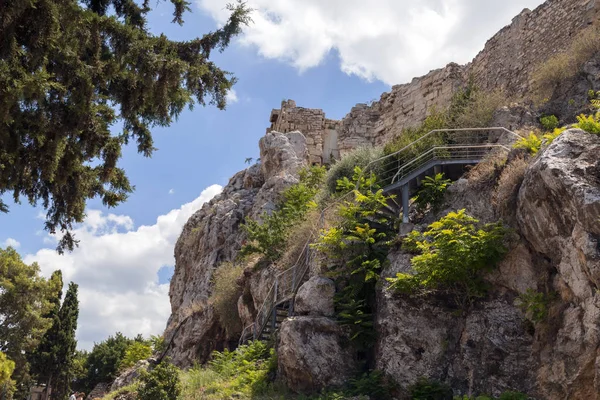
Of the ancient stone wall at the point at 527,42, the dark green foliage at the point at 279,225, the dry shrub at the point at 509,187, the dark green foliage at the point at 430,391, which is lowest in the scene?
the dark green foliage at the point at 430,391

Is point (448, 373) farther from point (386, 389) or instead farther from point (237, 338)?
point (237, 338)

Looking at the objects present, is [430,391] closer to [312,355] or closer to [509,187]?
[312,355]

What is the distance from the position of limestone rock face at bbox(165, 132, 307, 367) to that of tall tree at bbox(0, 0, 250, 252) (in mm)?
8713

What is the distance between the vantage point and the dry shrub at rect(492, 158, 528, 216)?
11359 mm

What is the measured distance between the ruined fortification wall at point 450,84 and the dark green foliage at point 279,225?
490cm

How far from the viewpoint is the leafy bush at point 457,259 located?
1090cm

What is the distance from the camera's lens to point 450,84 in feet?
76.1

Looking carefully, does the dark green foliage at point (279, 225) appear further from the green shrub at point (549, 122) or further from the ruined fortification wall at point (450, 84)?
the green shrub at point (549, 122)

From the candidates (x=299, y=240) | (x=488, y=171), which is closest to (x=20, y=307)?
(x=299, y=240)

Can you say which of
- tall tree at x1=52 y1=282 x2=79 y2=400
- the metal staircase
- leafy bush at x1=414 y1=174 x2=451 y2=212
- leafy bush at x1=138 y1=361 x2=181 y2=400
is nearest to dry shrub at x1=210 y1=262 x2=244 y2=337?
the metal staircase

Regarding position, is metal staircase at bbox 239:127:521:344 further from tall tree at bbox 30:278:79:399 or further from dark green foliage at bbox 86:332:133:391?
dark green foliage at bbox 86:332:133:391

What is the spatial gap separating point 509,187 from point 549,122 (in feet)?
13.0

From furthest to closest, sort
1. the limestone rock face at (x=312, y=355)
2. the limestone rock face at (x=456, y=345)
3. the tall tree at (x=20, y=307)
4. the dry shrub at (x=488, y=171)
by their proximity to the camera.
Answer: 1. the tall tree at (x=20, y=307)
2. the dry shrub at (x=488, y=171)
3. the limestone rock face at (x=312, y=355)
4. the limestone rock face at (x=456, y=345)

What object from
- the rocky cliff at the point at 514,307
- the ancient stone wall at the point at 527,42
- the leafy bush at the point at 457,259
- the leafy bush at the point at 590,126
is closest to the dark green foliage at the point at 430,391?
the rocky cliff at the point at 514,307
